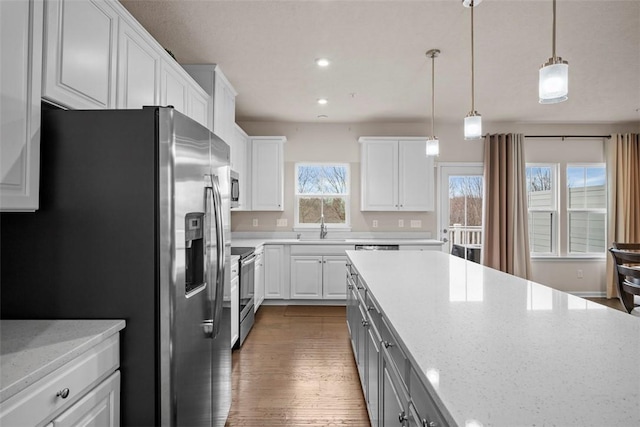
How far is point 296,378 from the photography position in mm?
2676

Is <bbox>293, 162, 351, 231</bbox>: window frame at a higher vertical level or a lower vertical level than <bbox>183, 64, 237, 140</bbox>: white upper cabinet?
lower

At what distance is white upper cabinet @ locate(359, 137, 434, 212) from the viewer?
201 inches

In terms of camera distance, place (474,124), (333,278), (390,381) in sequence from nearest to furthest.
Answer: (390,381) → (474,124) → (333,278)

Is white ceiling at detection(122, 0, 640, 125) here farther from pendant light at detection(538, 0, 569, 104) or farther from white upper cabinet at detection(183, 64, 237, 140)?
pendant light at detection(538, 0, 569, 104)

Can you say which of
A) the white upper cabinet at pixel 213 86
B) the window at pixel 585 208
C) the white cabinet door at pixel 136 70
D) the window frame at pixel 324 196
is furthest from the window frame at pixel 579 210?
the white cabinet door at pixel 136 70

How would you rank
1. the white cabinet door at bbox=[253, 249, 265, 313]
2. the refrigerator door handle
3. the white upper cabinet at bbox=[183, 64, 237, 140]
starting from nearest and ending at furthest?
1. the refrigerator door handle
2. the white upper cabinet at bbox=[183, 64, 237, 140]
3. the white cabinet door at bbox=[253, 249, 265, 313]

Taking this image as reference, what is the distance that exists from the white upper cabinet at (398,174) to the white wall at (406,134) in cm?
29

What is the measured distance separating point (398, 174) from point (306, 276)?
2.00 metres

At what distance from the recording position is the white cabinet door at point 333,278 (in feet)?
15.6

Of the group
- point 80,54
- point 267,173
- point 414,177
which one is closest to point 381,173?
point 414,177

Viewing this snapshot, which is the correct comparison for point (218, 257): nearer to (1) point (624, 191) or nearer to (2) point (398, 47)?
(2) point (398, 47)

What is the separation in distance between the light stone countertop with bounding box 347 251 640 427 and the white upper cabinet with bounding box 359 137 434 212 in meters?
3.30

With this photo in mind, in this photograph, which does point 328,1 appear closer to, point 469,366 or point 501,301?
point 501,301

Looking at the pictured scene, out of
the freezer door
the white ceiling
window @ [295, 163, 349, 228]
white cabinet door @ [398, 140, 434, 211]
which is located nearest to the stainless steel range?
the freezer door
